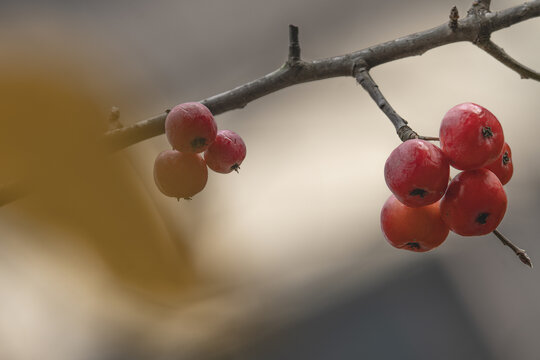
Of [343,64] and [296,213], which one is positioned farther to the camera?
[296,213]

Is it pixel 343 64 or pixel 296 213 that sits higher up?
pixel 296 213

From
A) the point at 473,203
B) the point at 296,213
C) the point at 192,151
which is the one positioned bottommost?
the point at 473,203

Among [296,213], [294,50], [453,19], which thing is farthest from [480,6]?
[296,213]

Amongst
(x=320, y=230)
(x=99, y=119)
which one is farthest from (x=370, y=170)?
(x=99, y=119)

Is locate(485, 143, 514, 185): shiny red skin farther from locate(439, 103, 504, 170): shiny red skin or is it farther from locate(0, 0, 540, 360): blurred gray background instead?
locate(0, 0, 540, 360): blurred gray background

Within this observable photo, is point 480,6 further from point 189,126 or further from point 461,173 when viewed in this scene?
point 189,126

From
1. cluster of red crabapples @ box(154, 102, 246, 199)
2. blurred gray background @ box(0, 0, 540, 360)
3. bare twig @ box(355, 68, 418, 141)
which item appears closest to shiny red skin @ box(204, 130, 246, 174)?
cluster of red crabapples @ box(154, 102, 246, 199)

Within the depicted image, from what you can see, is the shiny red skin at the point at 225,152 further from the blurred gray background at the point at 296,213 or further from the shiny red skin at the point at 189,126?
the blurred gray background at the point at 296,213
